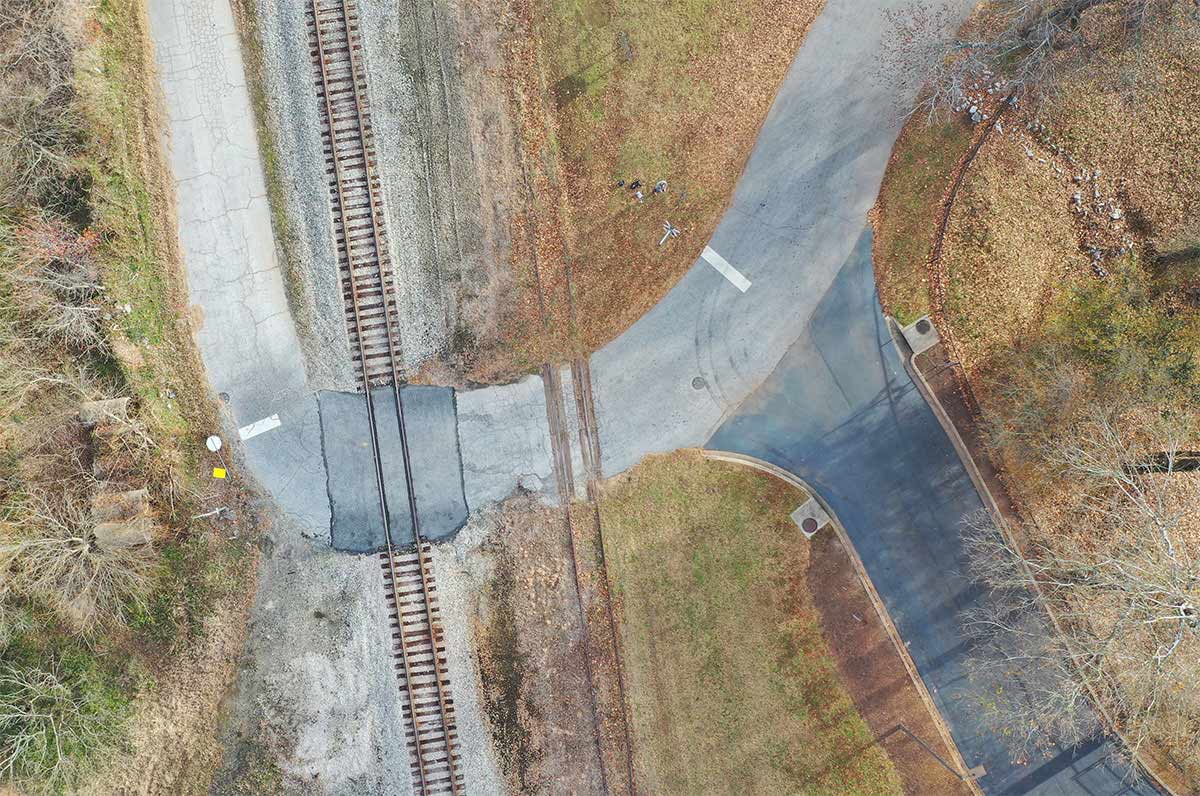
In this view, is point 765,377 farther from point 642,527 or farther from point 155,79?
point 155,79

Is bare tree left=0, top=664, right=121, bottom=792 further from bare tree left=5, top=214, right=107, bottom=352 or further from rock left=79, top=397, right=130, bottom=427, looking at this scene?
bare tree left=5, top=214, right=107, bottom=352

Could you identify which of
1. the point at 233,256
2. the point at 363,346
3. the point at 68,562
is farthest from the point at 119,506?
the point at 363,346

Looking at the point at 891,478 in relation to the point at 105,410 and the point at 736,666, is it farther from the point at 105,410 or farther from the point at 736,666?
the point at 105,410

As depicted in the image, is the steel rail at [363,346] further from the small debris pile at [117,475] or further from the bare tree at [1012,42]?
the bare tree at [1012,42]

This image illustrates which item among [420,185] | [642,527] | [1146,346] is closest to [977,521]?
[1146,346]

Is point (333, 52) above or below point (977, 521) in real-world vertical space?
above

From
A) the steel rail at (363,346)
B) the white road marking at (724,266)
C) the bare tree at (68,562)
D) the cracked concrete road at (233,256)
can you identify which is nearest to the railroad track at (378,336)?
the steel rail at (363,346)

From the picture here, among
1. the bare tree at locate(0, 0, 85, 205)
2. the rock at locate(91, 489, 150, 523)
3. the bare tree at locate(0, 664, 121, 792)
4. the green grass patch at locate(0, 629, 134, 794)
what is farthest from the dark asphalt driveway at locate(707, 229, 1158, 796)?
the bare tree at locate(0, 0, 85, 205)
